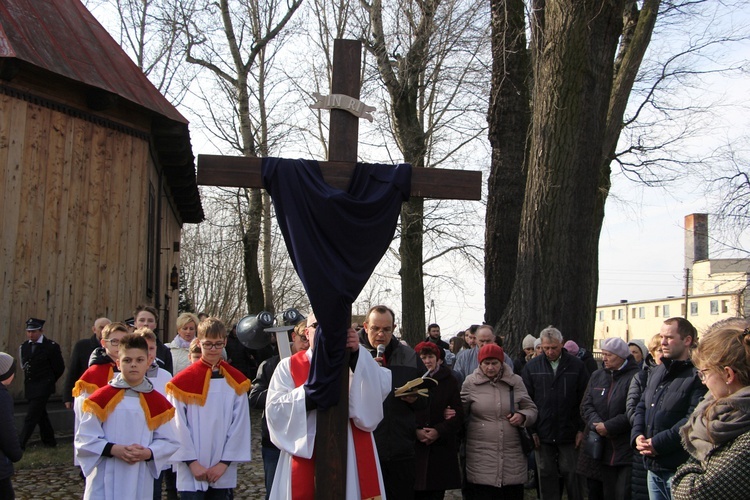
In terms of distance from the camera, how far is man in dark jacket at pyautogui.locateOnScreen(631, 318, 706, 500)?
5902 millimetres

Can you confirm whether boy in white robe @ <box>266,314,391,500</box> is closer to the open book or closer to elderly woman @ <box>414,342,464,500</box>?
the open book

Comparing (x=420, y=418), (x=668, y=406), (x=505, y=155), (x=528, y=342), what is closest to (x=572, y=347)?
(x=528, y=342)

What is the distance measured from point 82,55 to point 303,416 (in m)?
10.5

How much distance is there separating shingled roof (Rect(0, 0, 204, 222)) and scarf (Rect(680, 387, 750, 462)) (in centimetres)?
1051

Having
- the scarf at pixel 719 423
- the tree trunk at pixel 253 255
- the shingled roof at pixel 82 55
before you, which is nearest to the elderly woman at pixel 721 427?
the scarf at pixel 719 423

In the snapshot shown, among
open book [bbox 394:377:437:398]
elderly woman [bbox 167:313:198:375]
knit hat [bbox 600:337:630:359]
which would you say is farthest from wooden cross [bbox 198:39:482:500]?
elderly woman [bbox 167:313:198:375]

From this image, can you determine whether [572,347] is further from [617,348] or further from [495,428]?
[495,428]

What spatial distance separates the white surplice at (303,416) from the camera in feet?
15.6

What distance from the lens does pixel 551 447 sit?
8039 millimetres

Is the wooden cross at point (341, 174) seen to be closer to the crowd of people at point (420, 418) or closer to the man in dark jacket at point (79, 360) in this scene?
the crowd of people at point (420, 418)

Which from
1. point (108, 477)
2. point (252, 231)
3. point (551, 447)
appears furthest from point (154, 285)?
point (108, 477)

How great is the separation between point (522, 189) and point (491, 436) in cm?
659

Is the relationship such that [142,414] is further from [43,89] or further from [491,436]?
[43,89]

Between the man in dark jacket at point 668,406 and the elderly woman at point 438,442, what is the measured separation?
5.01ft
